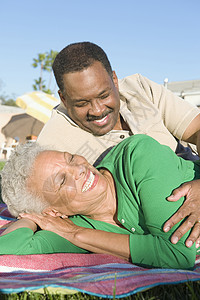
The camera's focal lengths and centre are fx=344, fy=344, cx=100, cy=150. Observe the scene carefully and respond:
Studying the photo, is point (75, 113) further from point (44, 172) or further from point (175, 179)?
point (175, 179)

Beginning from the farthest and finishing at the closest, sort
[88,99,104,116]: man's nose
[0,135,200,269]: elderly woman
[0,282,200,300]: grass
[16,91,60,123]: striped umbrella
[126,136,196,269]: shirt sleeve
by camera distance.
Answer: [16,91,60,123]: striped umbrella, [88,99,104,116]: man's nose, [0,135,200,269]: elderly woman, [126,136,196,269]: shirt sleeve, [0,282,200,300]: grass

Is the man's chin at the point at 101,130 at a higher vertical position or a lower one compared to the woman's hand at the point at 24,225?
higher

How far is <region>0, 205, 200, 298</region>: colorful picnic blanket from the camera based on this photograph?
175 centimetres

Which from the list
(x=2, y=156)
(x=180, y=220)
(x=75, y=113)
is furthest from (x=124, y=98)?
(x=2, y=156)

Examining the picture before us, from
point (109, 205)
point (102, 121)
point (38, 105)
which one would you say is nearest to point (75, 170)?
point (109, 205)

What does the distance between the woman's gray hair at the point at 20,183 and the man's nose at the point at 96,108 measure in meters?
0.83

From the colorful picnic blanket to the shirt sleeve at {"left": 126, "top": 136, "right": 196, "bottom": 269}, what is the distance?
113mm

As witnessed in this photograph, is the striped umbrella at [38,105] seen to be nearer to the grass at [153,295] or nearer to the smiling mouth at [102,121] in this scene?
the smiling mouth at [102,121]

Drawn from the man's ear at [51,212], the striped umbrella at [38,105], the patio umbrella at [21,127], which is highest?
the man's ear at [51,212]

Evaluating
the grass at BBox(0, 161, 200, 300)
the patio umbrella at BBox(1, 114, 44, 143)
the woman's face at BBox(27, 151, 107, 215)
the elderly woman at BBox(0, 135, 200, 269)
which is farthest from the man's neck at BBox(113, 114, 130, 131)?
the patio umbrella at BBox(1, 114, 44, 143)

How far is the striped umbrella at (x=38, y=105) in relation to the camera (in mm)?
11656

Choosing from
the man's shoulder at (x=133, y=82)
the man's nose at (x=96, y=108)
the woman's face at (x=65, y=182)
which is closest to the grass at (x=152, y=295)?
the woman's face at (x=65, y=182)

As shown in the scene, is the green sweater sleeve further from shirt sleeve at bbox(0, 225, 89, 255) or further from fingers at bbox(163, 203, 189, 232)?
shirt sleeve at bbox(0, 225, 89, 255)

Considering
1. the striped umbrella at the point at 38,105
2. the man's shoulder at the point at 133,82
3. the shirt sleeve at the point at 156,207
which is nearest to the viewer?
the shirt sleeve at the point at 156,207
